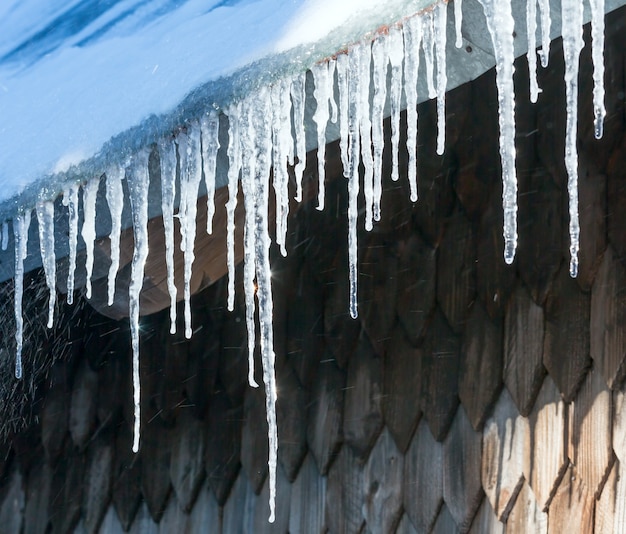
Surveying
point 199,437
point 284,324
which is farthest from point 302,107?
point 199,437

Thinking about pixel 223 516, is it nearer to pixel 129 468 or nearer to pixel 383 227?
pixel 129 468

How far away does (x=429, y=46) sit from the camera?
1602 millimetres

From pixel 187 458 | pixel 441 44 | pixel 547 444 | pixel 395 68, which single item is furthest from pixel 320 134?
pixel 187 458

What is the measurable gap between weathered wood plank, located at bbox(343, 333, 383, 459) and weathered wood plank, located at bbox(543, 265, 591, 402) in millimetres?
493

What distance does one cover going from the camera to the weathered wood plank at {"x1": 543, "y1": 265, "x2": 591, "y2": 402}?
2281 mm

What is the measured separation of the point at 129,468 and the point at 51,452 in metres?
0.33

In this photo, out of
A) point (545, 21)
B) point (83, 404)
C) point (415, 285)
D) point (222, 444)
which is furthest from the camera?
point (83, 404)

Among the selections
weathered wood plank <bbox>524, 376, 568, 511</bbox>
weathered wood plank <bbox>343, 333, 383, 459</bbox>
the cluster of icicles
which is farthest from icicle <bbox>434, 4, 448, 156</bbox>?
weathered wood plank <bbox>343, 333, 383, 459</bbox>

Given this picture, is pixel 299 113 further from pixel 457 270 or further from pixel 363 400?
pixel 363 400

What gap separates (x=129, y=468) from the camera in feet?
10.5

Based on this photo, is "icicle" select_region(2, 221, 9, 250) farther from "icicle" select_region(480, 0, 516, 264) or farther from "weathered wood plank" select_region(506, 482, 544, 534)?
"weathered wood plank" select_region(506, 482, 544, 534)

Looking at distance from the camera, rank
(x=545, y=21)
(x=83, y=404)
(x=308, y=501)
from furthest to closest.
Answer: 1. (x=83, y=404)
2. (x=308, y=501)
3. (x=545, y=21)

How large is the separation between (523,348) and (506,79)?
0.95 metres

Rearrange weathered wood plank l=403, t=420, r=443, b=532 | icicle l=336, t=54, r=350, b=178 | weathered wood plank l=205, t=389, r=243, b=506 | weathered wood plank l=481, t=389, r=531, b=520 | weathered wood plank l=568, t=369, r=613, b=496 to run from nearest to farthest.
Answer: icicle l=336, t=54, r=350, b=178 < weathered wood plank l=568, t=369, r=613, b=496 < weathered wood plank l=481, t=389, r=531, b=520 < weathered wood plank l=403, t=420, r=443, b=532 < weathered wood plank l=205, t=389, r=243, b=506
